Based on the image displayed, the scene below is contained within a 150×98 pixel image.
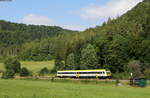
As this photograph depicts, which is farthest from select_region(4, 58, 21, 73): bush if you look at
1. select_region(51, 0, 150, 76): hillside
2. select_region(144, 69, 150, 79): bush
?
select_region(144, 69, 150, 79): bush

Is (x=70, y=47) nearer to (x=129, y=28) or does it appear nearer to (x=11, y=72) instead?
(x=129, y=28)

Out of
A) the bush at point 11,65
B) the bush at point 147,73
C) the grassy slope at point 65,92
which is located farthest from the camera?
the bush at point 11,65

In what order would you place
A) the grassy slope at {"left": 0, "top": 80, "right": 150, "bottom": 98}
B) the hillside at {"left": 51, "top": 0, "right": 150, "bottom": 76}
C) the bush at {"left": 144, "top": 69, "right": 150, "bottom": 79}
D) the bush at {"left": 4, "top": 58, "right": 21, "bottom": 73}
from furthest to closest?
the bush at {"left": 4, "top": 58, "right": 21, "bottom": 73} < the hillside at {"left": 51, "top": 0, "right": 150, "bottom": 76} < the bush at {"left": 144, "top": 69, "right": 150, "bottom": 79} < the grassy slope at {"left": 0, "top": 80, "right": 150, "bottom": 98}

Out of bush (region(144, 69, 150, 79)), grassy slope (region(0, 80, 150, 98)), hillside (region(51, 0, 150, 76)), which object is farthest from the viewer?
hillside (region(51, 0, 150, 76))

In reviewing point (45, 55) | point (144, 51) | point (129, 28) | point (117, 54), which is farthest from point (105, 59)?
point (45, 55)

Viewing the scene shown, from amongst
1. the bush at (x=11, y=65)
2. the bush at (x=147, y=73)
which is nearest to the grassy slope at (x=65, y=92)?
the bush at (x=147, y=73)

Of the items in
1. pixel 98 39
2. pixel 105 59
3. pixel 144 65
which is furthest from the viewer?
pixel 98 39

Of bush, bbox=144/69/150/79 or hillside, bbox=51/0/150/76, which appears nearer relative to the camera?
bush, bbox=144/69/150/79

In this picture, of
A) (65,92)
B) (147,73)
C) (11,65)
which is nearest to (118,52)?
(147,73)

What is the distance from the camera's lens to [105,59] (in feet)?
285

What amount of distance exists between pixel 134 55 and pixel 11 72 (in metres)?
35.8

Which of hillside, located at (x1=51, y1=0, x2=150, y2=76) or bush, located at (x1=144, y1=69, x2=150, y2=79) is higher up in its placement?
hillside, located at (x1=51, y1=0, x2=150, y2=76)

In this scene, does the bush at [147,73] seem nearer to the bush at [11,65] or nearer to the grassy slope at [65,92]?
the grassy slope at [65,92]

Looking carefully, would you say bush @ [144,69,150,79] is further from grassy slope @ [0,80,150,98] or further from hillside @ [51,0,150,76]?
grassy slope @ [0,80,150,98]
